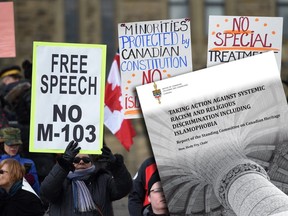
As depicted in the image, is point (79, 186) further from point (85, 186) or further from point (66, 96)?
point (66, 96)

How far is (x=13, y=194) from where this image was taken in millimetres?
6609

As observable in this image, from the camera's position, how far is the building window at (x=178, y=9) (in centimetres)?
2186

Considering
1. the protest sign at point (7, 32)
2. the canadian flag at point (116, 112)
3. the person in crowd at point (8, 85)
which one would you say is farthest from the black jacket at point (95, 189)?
the person in crowd at point (8, 85)

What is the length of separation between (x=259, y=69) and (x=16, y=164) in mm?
2652

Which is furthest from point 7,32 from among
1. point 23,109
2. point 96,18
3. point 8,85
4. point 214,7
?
point 214,7

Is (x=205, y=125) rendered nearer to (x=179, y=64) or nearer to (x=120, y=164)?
(x=120, y=164)

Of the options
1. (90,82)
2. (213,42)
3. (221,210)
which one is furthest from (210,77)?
(213,42)

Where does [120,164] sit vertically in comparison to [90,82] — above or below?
below

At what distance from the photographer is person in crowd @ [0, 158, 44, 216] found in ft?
21.5

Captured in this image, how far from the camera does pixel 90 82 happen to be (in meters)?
6.77

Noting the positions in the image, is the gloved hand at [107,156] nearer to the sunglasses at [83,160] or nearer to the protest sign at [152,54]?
the sunglasses at [83,160]

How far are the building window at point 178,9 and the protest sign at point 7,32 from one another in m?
13.8

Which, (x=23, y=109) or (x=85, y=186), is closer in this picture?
(x=85, y=186)

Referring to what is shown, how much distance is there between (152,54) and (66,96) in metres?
0.90
